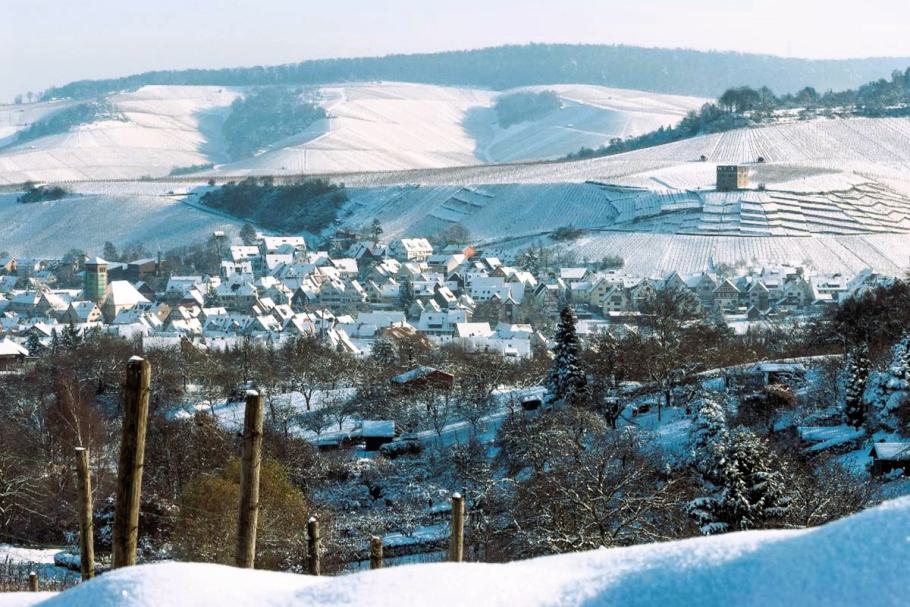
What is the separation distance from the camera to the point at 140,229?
92375 mm

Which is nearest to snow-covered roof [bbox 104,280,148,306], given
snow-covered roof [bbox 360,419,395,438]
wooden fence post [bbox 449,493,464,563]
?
snow-covered roof [bbox 360,419,395,438]

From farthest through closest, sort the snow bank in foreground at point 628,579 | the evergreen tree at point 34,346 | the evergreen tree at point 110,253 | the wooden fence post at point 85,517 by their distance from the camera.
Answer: the evergreen tree at point 110,253
the evergreen tree at point 34,346
the wooden fence post at point 85,517
the snow bank in foreground at point 628,579

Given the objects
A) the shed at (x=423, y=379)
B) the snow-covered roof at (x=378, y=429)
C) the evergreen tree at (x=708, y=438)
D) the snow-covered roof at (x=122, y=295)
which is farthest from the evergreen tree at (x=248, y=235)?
the evergreen tree at (x=708, y=438)

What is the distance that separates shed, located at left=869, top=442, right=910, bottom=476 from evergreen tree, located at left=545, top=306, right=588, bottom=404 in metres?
7.59

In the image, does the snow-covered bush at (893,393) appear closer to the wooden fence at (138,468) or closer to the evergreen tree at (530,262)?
the wooden fence at (138,468)

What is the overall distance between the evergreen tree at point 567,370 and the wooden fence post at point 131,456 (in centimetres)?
1838

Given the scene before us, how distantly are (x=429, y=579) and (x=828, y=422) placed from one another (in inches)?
717

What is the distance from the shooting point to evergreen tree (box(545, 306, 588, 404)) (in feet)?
76.7

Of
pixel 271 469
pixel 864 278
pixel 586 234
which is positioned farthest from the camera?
pixel 586 234

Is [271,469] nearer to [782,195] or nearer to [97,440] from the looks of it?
[97,440]

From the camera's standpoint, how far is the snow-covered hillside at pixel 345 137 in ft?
449

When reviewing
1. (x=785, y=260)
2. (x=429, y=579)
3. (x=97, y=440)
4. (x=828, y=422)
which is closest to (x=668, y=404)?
(x=828, y=422)

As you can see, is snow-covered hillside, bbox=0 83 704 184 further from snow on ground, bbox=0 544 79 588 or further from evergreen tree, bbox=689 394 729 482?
evergreen tree, bbox=689 394 729 482

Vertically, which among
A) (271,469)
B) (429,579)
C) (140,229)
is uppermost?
(429,579)
